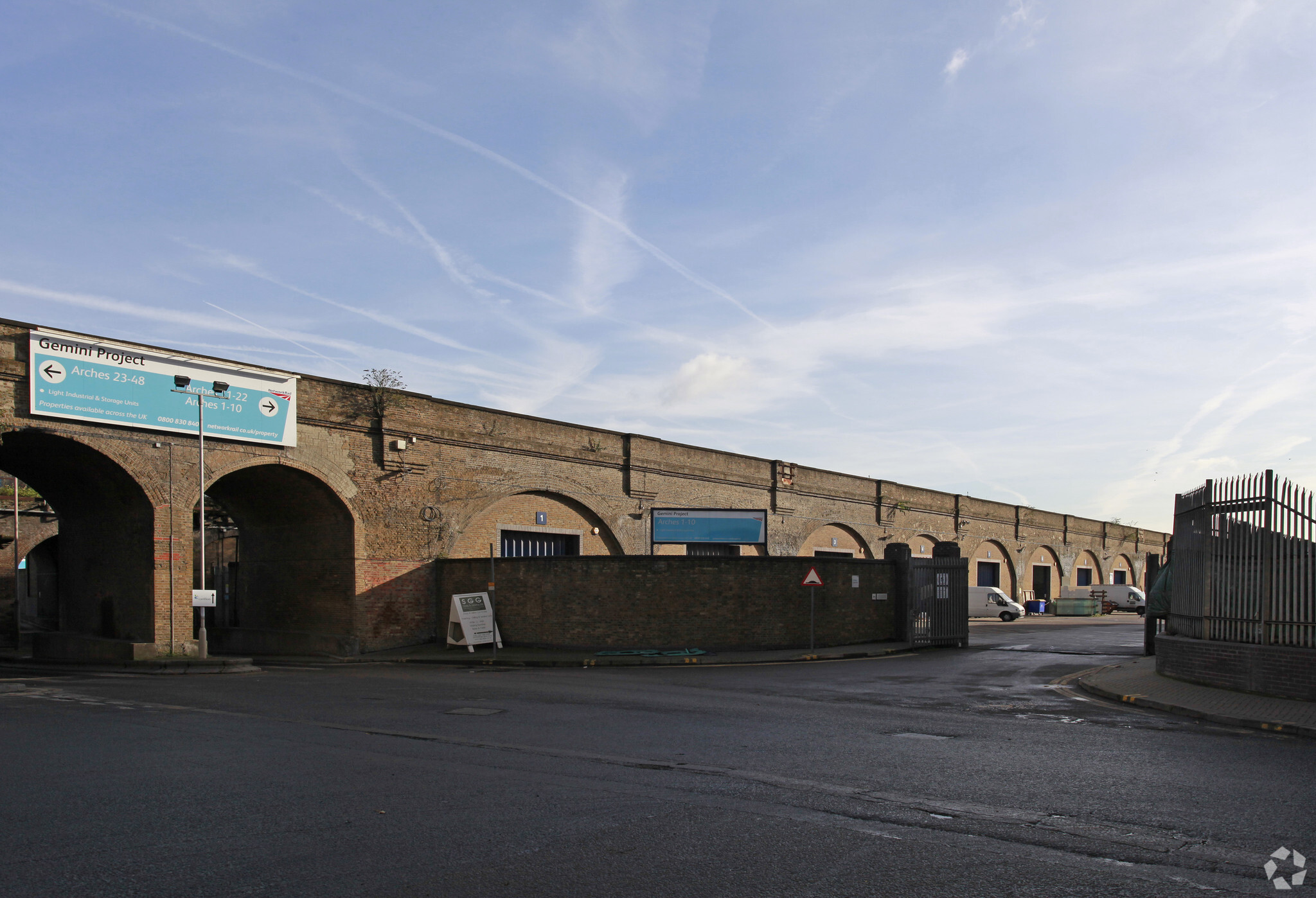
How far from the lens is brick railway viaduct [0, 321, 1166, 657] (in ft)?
76.9

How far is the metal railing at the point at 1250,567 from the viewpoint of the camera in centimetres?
1416

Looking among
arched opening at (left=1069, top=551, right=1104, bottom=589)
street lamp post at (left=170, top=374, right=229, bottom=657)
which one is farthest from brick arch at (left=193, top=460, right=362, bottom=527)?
arched opening at (left=1069, top=551, right=1104, bottom=589)

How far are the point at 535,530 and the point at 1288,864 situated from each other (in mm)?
27778

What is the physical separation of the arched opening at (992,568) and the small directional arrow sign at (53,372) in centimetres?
4956

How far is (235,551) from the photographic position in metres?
38.1

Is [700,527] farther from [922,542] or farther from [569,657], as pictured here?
[922,542]

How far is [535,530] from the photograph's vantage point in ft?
107

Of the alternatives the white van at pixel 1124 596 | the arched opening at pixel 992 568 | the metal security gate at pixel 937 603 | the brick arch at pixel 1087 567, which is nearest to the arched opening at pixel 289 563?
the metal security gate at pixel 937 603

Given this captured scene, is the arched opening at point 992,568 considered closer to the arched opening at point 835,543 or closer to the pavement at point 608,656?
the arched opening at point 835,543

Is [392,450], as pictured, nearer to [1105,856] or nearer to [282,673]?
[282,673]

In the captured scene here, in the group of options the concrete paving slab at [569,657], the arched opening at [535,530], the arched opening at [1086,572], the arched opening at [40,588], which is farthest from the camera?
the arched opening at [1086,572]

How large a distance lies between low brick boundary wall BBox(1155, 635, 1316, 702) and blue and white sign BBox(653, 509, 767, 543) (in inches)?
661

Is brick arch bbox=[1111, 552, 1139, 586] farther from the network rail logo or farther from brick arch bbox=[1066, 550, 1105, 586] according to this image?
the network rail logo

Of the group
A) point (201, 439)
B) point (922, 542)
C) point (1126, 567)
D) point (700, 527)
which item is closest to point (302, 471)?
→ point (201, 439)
